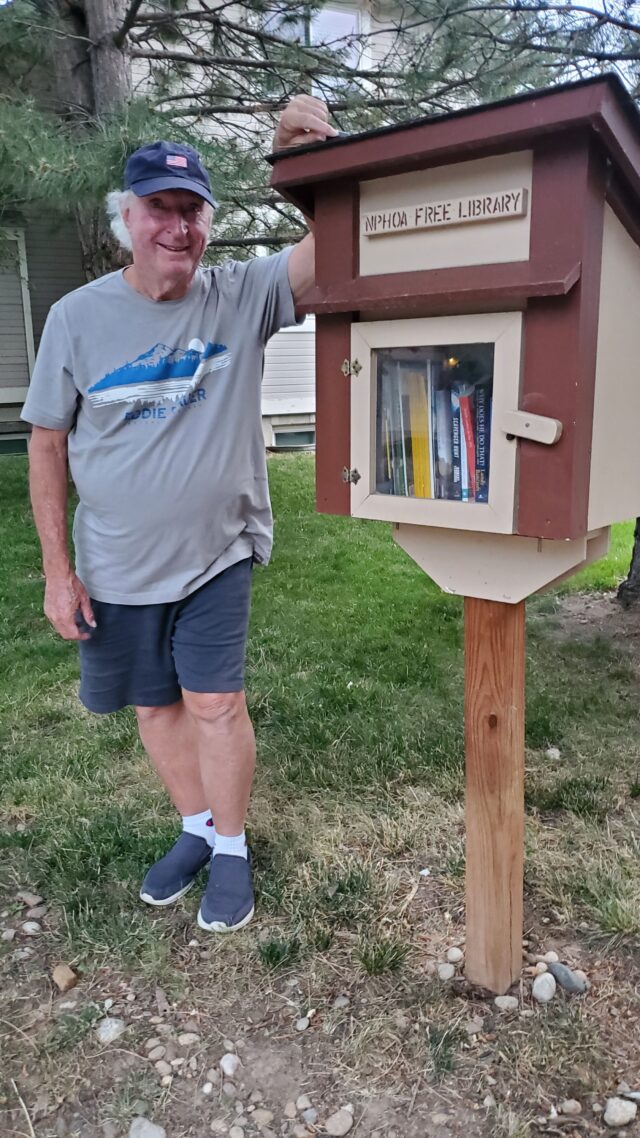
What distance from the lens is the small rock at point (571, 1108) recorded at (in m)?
1.65

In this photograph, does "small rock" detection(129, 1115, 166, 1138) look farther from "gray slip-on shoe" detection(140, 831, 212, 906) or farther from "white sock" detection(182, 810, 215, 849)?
"white sock" detection(182, 810, 215, 849)

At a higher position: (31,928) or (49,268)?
(49,268)

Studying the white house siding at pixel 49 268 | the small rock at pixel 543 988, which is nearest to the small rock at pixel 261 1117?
the small rock at pixel 543 988

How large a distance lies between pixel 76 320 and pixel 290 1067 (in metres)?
1.65

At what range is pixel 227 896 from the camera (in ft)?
7.18

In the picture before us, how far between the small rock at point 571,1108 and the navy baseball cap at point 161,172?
200cm

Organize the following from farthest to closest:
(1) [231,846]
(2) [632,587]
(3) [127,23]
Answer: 1. (3) [127,23]
2. (2) [632,587]
3. (1) [231,846]

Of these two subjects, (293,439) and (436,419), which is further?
(293,439)

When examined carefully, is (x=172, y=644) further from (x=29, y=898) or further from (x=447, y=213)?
(x=447, y=213)

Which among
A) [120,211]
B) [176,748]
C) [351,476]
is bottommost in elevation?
[176,748]

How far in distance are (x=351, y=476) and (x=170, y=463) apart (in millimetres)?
462

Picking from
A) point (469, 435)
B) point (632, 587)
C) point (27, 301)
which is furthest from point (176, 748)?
point (27, 301)

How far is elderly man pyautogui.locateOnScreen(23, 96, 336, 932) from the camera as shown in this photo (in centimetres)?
196

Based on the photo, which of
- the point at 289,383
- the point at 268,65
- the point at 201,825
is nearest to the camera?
the point at 201,825
